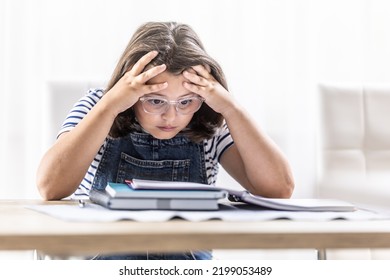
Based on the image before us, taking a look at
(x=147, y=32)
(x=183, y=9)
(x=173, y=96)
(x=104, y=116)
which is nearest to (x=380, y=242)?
(x=173, y=96)

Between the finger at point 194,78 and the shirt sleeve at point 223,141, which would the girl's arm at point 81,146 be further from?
the shirt sleeve at point 223,141

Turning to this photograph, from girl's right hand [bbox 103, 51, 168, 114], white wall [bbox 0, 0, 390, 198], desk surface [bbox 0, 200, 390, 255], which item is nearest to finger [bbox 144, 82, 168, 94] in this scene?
girl's right hand [bbox 103, 51, 168, 114]

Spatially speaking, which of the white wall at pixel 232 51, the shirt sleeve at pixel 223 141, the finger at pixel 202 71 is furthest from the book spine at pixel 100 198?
the white wall at pixel 232 51

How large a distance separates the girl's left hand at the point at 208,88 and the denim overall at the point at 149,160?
0.54 ft

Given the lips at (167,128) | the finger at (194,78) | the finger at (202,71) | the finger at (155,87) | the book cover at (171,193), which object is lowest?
the book cover at (171,193)

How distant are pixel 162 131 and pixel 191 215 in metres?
0.47

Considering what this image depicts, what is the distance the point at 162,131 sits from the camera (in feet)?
4.98

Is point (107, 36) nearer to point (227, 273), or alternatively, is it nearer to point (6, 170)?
point (6, 170)

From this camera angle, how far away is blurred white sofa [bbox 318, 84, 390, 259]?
2.12 metres

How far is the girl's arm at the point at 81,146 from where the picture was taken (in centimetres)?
146

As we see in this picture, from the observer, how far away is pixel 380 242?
98cm

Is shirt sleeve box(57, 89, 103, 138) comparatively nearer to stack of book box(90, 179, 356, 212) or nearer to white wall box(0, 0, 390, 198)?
stack of book box(90, 179, 356, 212)

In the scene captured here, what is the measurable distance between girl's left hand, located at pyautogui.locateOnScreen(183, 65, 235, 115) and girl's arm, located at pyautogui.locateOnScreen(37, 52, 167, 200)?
0.31 feet

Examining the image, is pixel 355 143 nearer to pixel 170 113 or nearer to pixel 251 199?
pixel 170 113
